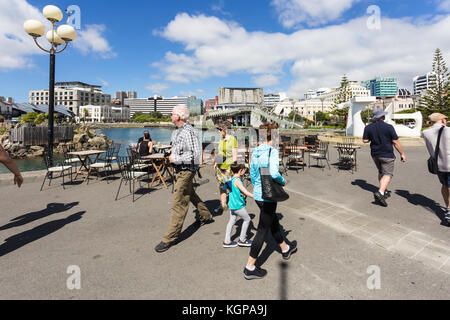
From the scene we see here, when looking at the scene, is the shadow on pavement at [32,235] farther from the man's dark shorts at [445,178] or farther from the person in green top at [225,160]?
the man's dark shorts at [445,178]

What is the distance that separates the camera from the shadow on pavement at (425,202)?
175 inches

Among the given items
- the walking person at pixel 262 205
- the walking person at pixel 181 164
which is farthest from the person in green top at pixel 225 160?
the walking person at pixel 262 205

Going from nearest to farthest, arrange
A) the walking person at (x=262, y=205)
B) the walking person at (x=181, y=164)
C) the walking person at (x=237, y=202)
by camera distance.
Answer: the walking person at (x=262, y=205), the walking person at (x=237, y=202), the walking person at (x=181, y=164)

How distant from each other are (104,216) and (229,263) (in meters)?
3.01

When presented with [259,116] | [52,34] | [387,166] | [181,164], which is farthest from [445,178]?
[259,116]

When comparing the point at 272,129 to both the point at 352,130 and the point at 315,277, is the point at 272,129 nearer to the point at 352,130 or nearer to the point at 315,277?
the point at 315,277

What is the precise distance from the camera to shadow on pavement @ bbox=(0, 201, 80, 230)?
422cm

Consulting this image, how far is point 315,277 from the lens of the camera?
263 cm

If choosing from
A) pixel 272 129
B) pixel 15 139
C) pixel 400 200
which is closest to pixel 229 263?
pixel 272 129

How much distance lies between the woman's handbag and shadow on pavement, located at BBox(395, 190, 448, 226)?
3.56 metres

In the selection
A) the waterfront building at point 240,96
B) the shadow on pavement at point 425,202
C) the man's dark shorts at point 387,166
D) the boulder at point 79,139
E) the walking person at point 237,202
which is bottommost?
the shadow on pavement at point 425,202

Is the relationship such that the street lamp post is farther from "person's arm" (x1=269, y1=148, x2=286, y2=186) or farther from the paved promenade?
"person's arm" (x1=269, y1=148, x2=286, y2=186)

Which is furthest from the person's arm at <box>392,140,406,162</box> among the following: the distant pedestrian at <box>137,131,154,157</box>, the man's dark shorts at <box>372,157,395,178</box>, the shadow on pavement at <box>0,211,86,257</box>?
the shadow on pavement at <box>0,211,86,257</box>

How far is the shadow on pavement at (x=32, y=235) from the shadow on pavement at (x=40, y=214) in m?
0.49
